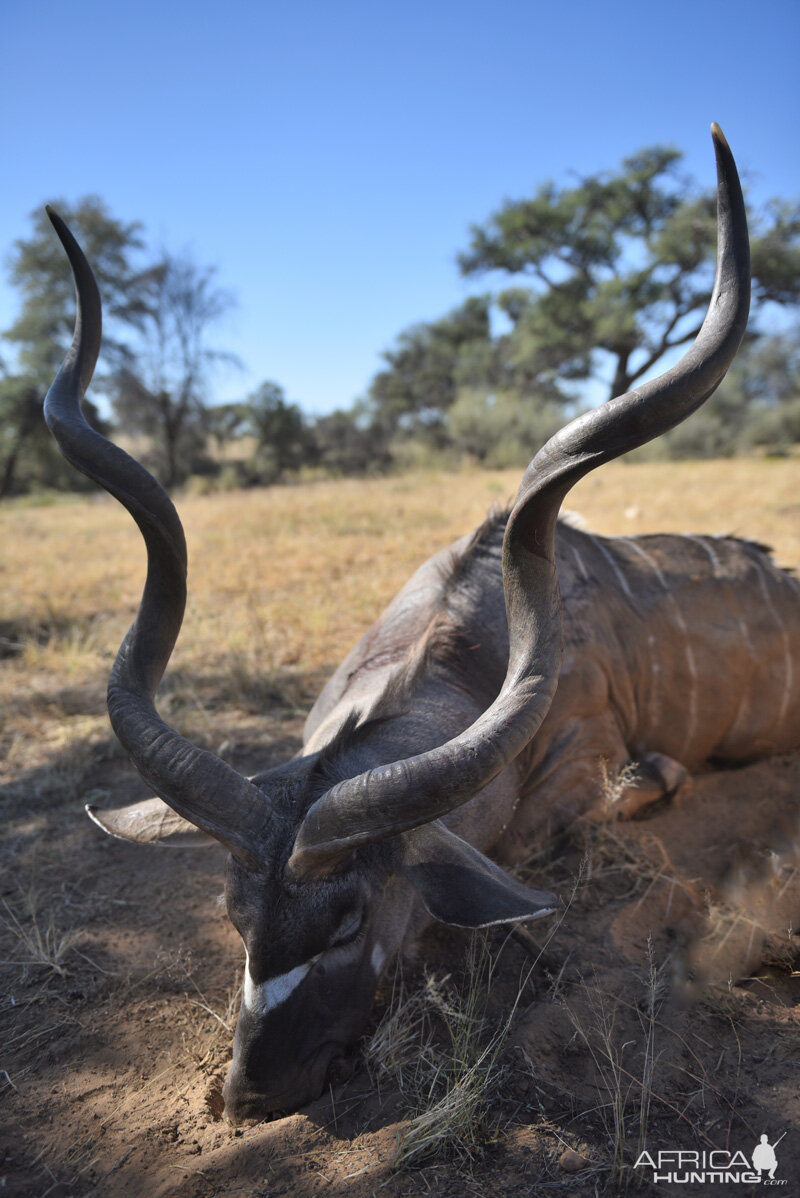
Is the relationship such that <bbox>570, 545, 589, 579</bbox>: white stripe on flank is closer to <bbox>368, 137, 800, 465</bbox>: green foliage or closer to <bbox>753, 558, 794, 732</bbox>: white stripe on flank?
<bbox>753, 558, 794, 732</bbox>: white stripe on flank

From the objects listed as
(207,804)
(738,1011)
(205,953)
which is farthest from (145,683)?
(738,1011)

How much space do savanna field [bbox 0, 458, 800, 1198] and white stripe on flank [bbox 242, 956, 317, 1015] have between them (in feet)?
1.11

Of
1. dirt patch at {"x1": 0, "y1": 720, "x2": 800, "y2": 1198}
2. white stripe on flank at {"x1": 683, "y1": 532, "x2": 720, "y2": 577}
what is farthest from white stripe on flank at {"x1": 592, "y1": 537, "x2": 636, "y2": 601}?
dirt patch at {"x1": 0, "y1": 720, "x2": 800, "y2": 1198}

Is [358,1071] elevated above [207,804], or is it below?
below

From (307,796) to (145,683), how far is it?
0.71m

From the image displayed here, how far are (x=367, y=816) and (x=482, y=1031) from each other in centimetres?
101

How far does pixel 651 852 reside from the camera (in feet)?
11.3

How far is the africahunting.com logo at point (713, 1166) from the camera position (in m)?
1.88

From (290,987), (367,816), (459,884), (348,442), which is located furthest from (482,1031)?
(348,442)

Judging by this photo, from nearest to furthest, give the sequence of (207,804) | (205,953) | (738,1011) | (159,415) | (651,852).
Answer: (207,804)
(738,1011)
(205,953)
(651,852)
(159,415)

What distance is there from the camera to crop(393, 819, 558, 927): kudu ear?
2057 millimetres

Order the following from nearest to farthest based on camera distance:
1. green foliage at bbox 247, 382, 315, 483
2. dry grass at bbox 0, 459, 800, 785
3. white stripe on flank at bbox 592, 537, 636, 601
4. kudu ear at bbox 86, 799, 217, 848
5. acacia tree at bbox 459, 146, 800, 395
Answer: kudu ear at bbox 86, 799, 217, 848 → white stripe on flank at bbox 592, 537, 636, 601 → dry grass at bbox 0, 459, 800, 785 → acacia tree at bbox 459, 146, 800, 395 → green foliage at bbox 247, 382, 315, 483

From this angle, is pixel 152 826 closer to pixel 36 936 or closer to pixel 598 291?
pixel 36 936

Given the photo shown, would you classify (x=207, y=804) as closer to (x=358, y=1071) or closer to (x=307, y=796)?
(x=307, y=796)
